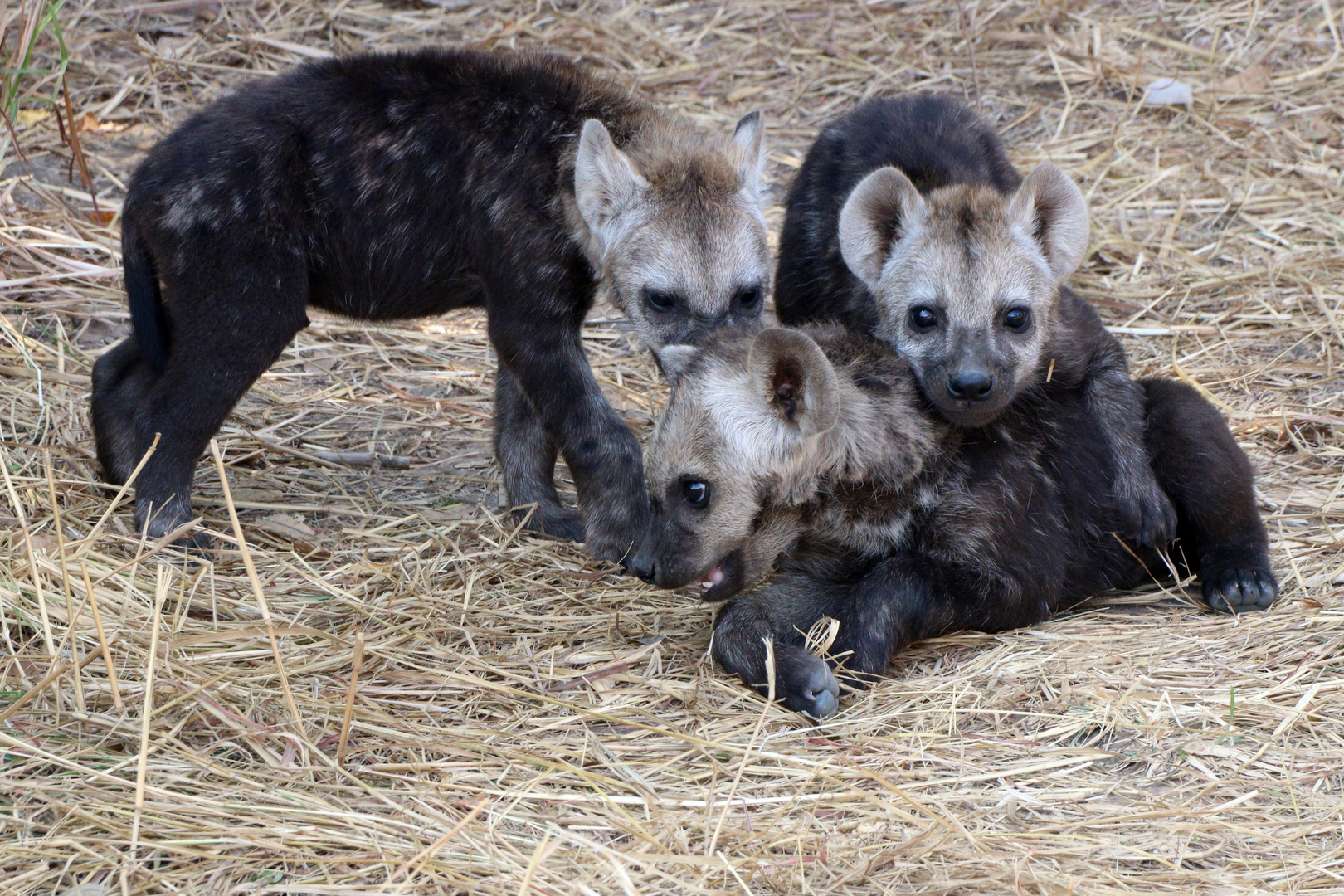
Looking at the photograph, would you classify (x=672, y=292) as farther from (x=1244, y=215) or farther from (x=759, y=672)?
(x=1244, y=215)

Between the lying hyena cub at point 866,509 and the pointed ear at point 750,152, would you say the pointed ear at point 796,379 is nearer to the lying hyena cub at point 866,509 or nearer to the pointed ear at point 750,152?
the lying hyena cub at point 866,509

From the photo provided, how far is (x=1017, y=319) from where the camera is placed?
17.4 feet

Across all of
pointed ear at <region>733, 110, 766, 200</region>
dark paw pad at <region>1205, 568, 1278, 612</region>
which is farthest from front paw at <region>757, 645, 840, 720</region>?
pointed ear at <region>733, 110, 766, 200</region>

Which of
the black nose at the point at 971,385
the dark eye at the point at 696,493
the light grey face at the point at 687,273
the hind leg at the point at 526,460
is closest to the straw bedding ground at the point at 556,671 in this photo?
the hind leg at the point at 526,460

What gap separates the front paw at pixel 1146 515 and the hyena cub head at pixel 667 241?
68.0 inches

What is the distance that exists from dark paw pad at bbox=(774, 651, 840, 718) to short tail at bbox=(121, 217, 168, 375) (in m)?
3.08

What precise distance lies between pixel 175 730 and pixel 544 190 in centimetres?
290

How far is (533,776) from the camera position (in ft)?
12.9

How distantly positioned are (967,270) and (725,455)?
1.36m

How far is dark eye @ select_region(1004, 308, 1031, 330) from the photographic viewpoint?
17.4ft

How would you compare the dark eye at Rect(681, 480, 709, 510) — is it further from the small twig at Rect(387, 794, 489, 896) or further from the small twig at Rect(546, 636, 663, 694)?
the small twig at Rect(387, 794, 489, 896)

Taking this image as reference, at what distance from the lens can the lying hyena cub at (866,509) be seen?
468 cm

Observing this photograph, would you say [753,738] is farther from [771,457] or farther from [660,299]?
[660,299]

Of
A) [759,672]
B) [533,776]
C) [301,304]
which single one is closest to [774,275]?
[301,304]
